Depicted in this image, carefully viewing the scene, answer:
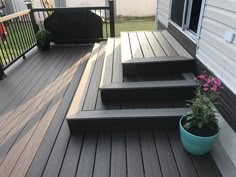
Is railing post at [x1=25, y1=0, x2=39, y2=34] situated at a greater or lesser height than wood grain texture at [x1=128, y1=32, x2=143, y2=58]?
greater

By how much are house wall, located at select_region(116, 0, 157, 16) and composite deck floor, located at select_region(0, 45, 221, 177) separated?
27.8 feet

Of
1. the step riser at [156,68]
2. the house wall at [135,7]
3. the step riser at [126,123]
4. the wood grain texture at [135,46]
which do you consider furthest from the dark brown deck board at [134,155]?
the house wall at [135,7]

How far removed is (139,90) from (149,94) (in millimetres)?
134

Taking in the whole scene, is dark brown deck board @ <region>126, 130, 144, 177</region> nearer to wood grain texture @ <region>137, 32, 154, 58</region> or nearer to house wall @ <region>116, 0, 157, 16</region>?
wood grain texture @ <region>137, 32, 154, 58</region>

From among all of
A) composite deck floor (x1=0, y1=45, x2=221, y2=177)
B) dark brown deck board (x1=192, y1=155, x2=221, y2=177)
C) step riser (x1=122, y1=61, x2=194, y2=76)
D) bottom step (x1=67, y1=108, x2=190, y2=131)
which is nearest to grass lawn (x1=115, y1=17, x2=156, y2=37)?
step riser (x1=122, y1=61, x2=194, y2=76)

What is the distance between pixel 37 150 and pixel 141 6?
32.5 ft

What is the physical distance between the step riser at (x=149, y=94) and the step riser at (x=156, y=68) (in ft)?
1.24

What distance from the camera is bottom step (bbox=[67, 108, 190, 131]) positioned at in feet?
6.70

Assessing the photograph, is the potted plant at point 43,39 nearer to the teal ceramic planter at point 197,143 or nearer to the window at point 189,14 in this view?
the window at point 189,14

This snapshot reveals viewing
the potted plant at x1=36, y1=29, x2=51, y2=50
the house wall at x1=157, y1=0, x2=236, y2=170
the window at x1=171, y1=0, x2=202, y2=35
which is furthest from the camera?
the potted plant at x1=36, y1=29, x2=51, y2=50

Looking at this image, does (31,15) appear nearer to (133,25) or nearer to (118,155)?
(118,155)

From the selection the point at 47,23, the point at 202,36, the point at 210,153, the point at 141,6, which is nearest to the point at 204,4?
the point at 202,36

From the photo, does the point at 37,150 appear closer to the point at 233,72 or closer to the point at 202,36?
the point at 233,72

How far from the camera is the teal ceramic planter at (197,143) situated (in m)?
1.64
